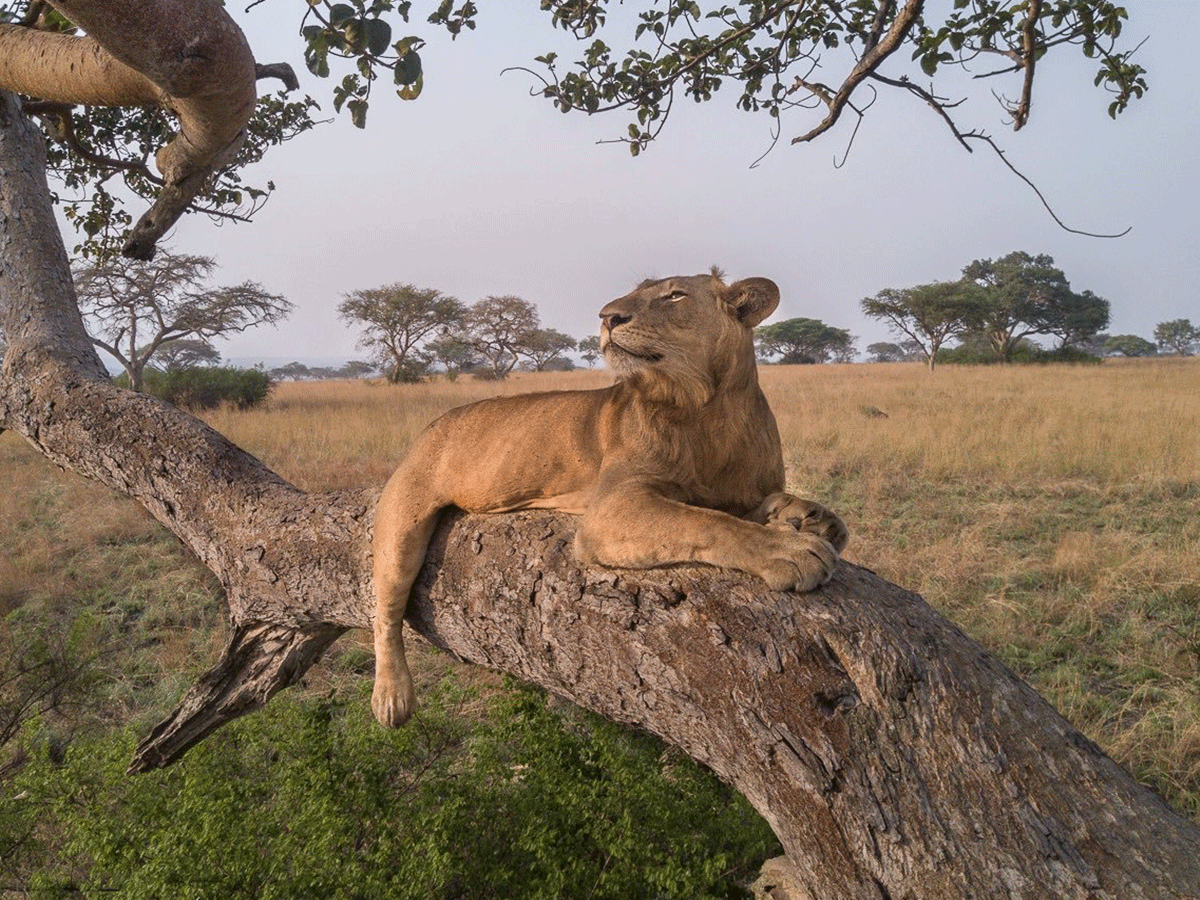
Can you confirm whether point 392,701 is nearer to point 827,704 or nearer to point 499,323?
point 827,704

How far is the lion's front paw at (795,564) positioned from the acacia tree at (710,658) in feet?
0.14

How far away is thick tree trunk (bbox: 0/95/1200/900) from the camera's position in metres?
1.55

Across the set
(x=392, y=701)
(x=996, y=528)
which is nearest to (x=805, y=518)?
(x=392, y=701)

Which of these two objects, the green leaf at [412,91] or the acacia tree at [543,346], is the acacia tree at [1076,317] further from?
the green leaf at [412,91]

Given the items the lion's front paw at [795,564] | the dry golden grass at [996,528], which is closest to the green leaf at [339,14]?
the lion's front paw at [795,564]

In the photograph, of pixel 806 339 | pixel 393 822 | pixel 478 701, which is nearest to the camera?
pixel 393 822

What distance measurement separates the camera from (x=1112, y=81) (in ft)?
12.6

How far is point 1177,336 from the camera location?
180 feet

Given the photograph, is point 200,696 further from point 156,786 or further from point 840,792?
point 840,792

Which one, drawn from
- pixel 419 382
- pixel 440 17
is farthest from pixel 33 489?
pixel 419 382

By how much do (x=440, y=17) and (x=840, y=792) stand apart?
10.4 ft

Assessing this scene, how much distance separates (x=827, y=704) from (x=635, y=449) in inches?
36.3

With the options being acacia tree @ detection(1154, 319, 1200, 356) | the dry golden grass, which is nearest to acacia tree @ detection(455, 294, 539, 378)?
the dry golden grass

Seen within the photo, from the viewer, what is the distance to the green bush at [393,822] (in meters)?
2.56
